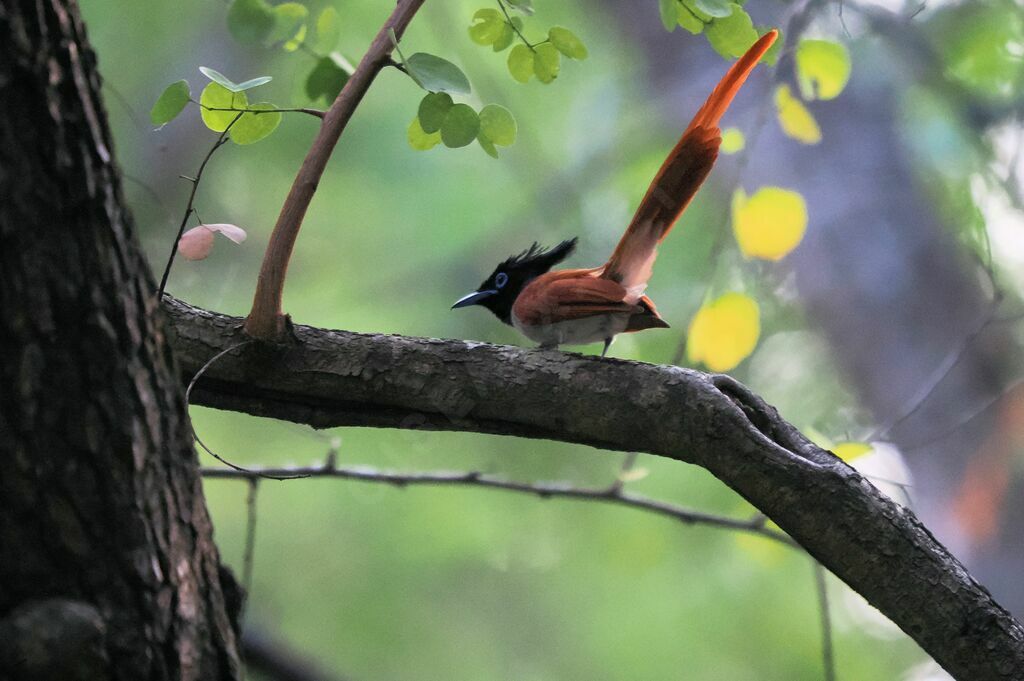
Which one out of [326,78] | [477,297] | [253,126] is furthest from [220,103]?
[477,297]

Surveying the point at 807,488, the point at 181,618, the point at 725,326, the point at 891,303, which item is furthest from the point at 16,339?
the point at 891,303

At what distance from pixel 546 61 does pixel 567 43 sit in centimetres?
7

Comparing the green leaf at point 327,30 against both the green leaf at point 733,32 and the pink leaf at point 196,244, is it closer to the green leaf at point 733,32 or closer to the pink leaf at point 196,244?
the pink leaf at point 196,244

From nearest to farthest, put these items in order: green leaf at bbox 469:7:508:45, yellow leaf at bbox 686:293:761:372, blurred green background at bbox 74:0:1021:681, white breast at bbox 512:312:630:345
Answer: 1. green leaf at bbox 469:7:508:45
2. white breast at bbox 512:312:630:345
3. yellow leaf at bbox 686:293:761:372
4. blurred green background at bbox 74:0:1021:681

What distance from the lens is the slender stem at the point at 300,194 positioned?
4.92 feet

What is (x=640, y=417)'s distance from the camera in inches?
60.9

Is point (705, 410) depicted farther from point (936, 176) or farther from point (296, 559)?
point (296, 559)

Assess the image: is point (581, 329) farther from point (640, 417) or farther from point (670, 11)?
point (670, 11)

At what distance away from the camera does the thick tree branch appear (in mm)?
1478

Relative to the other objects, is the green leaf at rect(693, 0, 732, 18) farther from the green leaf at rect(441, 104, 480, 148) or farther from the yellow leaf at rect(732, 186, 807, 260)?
the yellow leaf at rect(732, 186, 807, 260)

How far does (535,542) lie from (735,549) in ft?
3.12

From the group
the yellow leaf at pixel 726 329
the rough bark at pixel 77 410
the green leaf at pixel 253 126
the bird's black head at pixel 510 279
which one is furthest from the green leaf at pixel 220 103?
the yellow leaf at pixel 726 329

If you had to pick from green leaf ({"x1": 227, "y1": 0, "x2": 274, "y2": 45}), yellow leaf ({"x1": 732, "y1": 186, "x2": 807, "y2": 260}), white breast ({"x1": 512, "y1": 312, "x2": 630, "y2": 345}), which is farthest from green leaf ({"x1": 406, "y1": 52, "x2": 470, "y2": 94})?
yellow leaf ({"x1": 732, "y1": 186, "x2": 807, "y2": 260})

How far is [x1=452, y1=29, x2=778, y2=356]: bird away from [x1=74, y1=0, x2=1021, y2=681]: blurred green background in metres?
1.93
